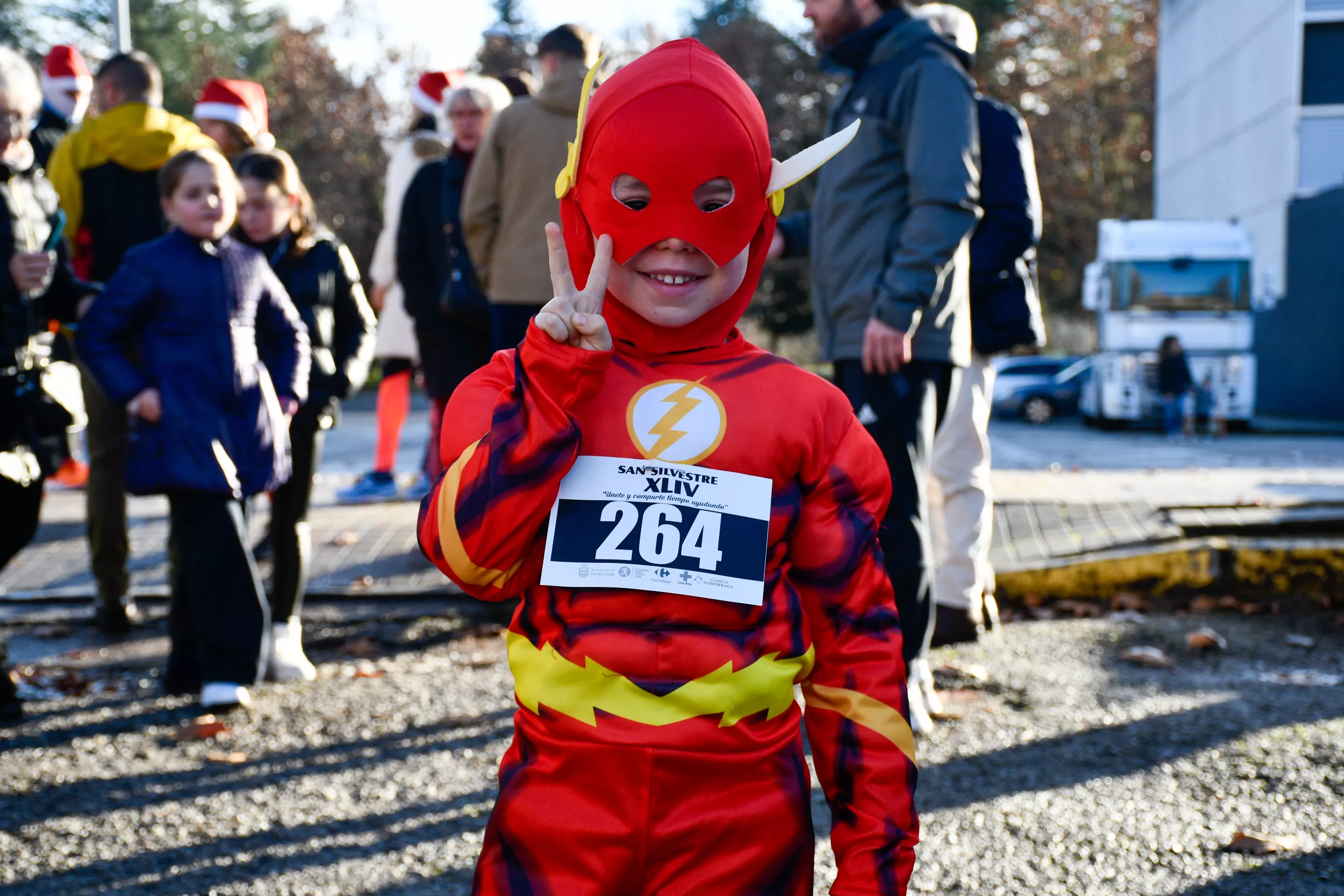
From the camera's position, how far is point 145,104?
5.43 m

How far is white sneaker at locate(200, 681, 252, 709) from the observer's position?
424 centimetres

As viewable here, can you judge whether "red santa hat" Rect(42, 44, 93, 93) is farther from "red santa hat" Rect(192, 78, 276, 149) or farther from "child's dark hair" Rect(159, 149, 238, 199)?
"child's dark hair" Rect(159, 149, 238, 199)

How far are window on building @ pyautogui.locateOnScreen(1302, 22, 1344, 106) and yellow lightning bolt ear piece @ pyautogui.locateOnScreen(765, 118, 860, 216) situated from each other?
25999 millimetres

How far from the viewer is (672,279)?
186 cm

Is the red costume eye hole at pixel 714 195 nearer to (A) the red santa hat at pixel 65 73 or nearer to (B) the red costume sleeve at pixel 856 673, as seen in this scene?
(B) the red costume sleeve at pixel 856 673

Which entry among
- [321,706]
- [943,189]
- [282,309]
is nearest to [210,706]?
[321,706]

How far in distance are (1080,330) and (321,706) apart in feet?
172

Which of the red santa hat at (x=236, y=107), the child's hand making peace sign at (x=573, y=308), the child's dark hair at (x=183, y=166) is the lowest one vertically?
the child's hand making peace sign at (x=573, y=308)

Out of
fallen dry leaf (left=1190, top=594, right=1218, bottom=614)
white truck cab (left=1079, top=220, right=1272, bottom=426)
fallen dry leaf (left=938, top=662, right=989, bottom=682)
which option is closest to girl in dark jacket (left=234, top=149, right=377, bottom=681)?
fallen dry leaf (left=938, top=662, right=989, bottom=682)

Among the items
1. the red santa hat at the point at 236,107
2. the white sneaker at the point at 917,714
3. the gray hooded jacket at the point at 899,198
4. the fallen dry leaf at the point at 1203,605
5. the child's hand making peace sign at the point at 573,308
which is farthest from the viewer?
the fallen dry leaf at the point at 1203,605

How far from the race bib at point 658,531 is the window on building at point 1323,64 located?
2630cm

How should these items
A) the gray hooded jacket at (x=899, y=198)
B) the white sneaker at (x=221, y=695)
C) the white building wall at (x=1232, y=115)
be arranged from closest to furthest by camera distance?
the gray hooded jacket at (x=899, y=198) → the white sneaker at (x=221, y=695) → the white building wall at (x=1232, y=115)

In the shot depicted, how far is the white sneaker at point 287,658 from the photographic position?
187 inches

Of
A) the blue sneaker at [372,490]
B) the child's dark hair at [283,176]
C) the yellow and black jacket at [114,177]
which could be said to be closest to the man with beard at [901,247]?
the child's dark hair at [283,176]
